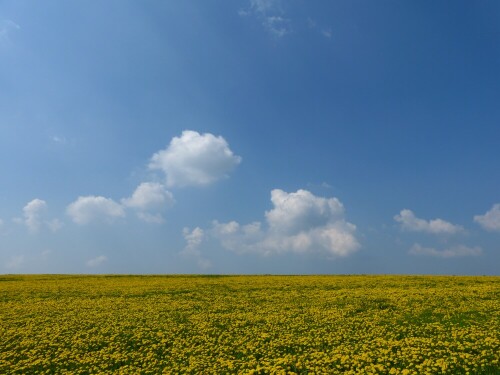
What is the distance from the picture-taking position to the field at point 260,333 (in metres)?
15.0

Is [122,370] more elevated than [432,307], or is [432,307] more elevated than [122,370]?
[432,307]

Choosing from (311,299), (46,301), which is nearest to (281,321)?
(311,299)

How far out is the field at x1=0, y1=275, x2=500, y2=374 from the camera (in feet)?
49.3

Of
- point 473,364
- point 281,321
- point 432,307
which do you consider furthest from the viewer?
point 432,307

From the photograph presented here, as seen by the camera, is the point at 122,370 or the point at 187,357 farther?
the point at 187,357

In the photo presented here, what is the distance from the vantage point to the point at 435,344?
16.4m

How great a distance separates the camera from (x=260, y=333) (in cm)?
1948

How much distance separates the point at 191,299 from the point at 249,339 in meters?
14.2

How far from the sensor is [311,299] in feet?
97.1

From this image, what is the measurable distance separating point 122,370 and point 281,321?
31.6 ft

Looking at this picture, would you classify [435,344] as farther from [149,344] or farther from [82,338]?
[82,338]

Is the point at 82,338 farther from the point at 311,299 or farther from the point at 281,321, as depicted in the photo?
the point at 311,299

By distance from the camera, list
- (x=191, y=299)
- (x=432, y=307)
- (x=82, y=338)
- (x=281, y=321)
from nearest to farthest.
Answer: (x=82, y=338)
(x=281, y=321)
(x=432, y=307)
(x=191, y=299)

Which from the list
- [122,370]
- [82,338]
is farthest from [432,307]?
[82,338]
